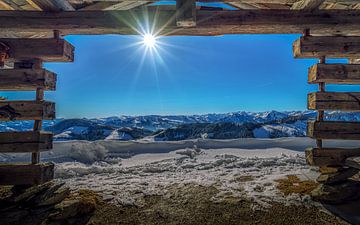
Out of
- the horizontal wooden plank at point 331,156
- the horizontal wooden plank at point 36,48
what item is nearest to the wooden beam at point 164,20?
the horizontal wooden plank at point 36,48

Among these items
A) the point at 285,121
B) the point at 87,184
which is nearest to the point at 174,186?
the point at 87,184

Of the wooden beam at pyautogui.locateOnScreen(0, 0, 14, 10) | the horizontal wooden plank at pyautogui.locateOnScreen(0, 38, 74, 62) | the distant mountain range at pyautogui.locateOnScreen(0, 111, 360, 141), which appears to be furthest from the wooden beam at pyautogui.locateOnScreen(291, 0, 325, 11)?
the distant mountain range at pyautogui.locateOnScreen(0, 111, 360, 141)

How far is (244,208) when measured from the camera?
3.65 meters

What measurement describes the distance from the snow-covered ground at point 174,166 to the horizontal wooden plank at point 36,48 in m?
2.74

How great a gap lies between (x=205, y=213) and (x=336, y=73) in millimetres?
3447

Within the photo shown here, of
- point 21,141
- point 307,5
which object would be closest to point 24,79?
point 21,141

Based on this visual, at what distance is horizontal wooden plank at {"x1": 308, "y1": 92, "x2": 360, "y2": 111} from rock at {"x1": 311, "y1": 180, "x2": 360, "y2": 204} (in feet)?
4.45

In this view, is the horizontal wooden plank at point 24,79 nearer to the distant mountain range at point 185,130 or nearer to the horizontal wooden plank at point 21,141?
the horizontal wooden plank at point 21,141

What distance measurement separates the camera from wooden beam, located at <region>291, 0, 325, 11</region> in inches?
144

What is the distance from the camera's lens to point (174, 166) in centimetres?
682

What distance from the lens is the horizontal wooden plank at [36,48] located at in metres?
4.02

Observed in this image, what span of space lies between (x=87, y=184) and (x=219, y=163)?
12.8ft

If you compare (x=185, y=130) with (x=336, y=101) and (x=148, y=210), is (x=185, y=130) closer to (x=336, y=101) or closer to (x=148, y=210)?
(x=336, y=101)

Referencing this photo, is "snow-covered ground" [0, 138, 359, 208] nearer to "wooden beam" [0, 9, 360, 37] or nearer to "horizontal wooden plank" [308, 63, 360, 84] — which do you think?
"horizontal wooden plank" [308, 63, 360, 84]
